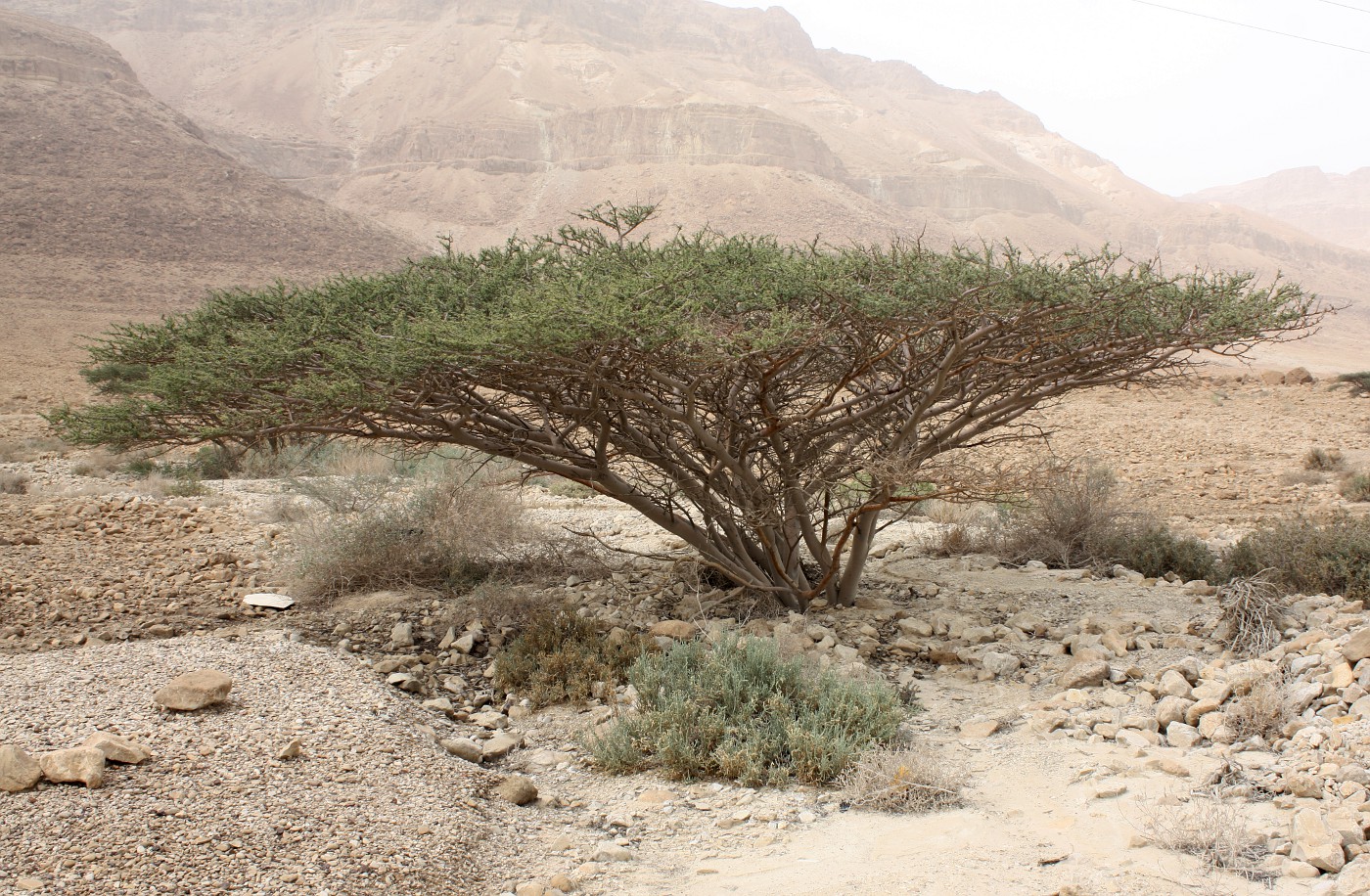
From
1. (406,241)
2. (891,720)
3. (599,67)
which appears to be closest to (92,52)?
(406,241)

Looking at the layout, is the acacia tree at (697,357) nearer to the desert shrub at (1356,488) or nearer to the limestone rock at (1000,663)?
the limestone rock at (1000,663)

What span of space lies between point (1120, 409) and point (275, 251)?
40902 millimetres

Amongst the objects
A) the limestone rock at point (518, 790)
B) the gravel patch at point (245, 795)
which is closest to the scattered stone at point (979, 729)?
the limestone rock at point (518, 790)

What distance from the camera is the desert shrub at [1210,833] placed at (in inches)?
132

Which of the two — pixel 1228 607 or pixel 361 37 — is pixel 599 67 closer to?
pixel 361 37

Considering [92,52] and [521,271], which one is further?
[92,52]

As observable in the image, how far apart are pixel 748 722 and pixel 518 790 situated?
121 cm

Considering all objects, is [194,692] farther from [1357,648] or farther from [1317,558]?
[1317,558]

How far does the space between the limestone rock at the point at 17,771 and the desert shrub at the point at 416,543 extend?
153 inches

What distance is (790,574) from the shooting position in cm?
732

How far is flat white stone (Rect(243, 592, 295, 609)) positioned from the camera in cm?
755

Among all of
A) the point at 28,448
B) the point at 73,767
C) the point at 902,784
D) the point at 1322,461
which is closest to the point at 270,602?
the point at 73,767

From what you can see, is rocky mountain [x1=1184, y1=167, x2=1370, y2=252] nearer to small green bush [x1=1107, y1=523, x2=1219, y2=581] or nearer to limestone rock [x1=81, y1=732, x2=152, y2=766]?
small green bush [x1=1107, y1=523, x2=1219, y2=581]

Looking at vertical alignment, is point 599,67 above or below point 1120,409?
above
